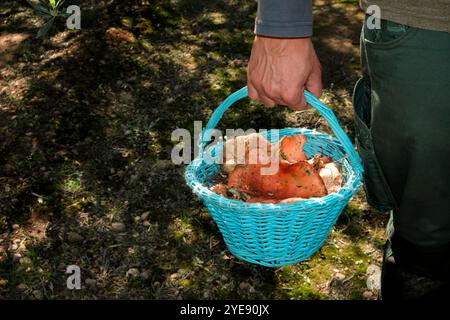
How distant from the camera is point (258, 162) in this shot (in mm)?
2986

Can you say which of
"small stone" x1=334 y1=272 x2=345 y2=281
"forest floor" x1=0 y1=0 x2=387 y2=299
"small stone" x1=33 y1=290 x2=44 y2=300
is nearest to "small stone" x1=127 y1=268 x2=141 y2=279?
"forest floor" x1=0 y1=0 x2=387 y2=299

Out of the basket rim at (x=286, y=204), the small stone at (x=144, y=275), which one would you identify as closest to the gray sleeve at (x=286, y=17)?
the basket rim at (x=286, y=204)

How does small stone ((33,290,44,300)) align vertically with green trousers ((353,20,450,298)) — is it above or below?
below

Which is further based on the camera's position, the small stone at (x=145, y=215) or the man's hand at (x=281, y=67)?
the small stone at (x=145, y=215)

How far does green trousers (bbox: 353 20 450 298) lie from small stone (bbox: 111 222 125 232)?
5.37ft

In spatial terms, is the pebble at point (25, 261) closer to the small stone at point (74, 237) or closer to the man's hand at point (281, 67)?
the small stone at point (74, 237)

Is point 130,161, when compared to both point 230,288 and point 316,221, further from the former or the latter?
point 316,221

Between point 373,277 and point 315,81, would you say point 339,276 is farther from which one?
point 315,81

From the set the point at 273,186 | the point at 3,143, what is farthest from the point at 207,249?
the point at 3,143

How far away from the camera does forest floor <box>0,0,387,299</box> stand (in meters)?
3.18

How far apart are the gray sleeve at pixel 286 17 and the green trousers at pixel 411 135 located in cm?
25

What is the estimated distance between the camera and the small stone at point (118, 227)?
137 inches

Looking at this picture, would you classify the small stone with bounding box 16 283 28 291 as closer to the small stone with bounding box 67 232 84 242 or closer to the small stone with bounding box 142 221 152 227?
the small stone with bounding box 67 232 84 242

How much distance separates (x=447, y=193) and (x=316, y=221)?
75 cm
